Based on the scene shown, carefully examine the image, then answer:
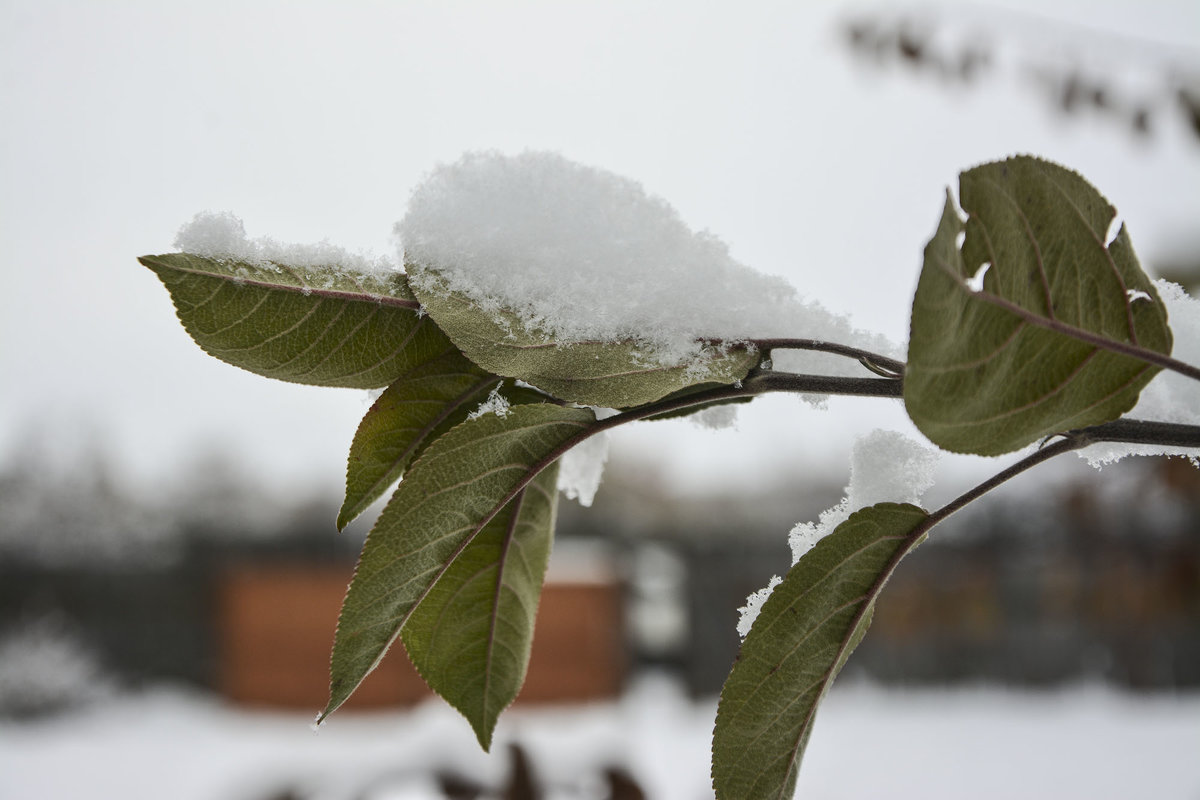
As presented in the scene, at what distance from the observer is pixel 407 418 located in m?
0.30

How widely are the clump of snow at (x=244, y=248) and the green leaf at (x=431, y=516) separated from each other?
0.20 feet

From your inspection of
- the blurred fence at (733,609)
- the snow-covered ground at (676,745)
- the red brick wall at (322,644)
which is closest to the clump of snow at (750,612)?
the snow-covered ground at (676,745)

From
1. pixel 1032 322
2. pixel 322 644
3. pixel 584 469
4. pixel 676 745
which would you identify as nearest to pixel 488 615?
pixel 584 469

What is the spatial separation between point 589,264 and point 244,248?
104mm

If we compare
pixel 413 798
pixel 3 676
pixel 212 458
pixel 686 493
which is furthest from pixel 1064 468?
pixel 212 458

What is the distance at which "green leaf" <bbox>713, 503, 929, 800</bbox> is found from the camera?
0.97ft

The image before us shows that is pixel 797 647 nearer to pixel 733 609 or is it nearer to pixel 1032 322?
pixel 1032 322

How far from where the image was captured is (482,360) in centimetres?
26

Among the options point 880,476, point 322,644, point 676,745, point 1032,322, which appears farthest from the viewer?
point 322,644

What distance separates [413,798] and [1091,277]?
161cm

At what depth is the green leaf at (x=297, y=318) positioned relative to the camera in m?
0.25

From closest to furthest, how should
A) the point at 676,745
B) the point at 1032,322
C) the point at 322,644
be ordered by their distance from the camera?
the point at 1032,322 < the point at 676,745 < the point at 322,644

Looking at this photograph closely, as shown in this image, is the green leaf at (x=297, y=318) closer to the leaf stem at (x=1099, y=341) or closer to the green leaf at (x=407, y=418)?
the green leaf at (x=407, y=418)

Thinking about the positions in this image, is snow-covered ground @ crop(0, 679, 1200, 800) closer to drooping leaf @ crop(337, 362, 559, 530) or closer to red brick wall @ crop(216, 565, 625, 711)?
red brick wall @ crop(216, 565, 625, 711)
